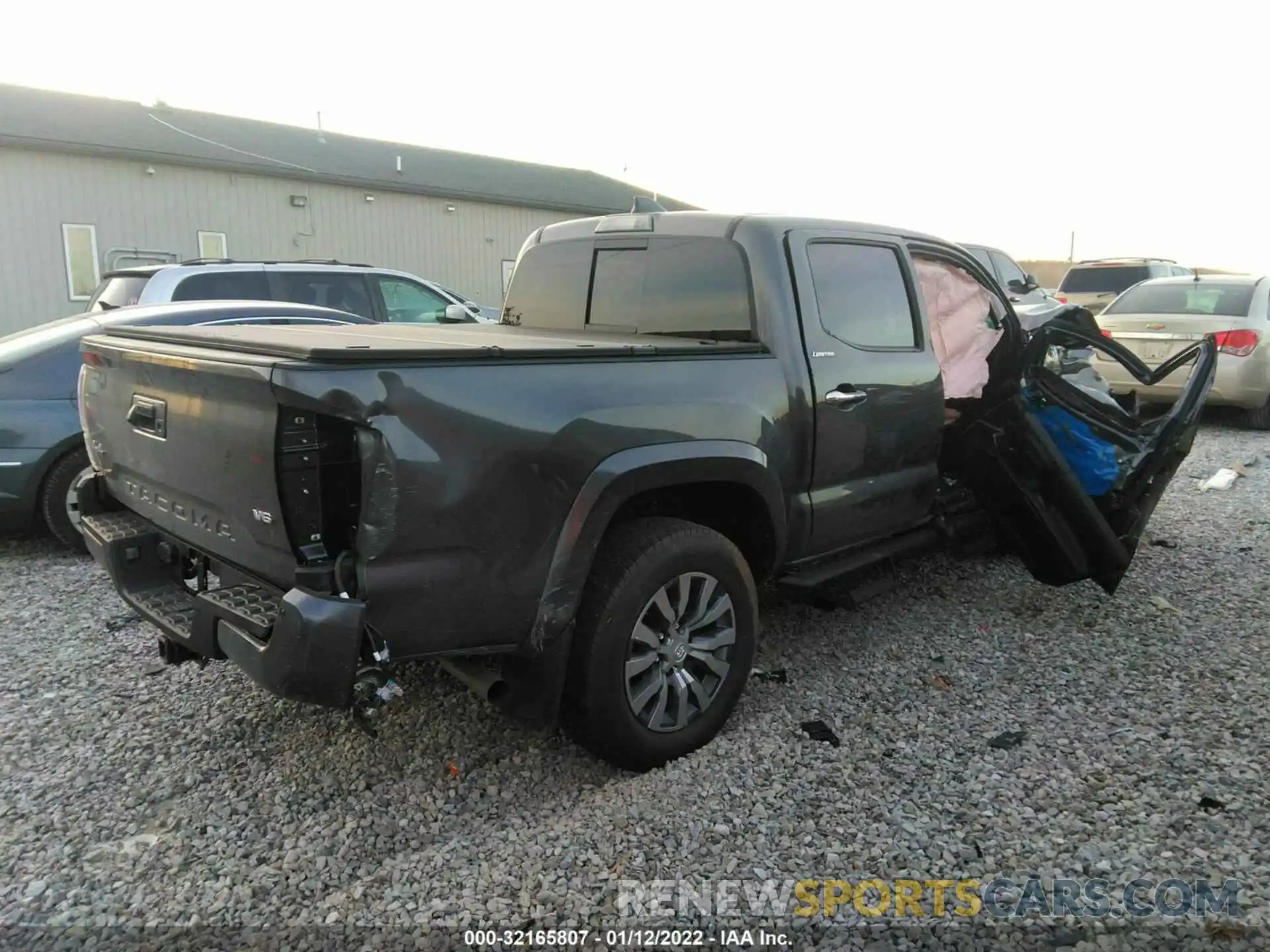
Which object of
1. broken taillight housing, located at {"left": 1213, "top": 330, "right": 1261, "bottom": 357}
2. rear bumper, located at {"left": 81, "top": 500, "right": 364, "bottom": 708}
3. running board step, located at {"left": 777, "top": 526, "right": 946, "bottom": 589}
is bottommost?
running board step, located at {"left": 777, "top": 526, "right": 946, "bottom": 589}

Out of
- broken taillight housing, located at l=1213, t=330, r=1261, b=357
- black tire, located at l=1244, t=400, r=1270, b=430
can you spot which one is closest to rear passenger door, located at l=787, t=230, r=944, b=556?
broken taillight housing, located at l=1213, t=330, r=1261, b=357

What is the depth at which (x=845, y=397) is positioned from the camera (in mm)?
3822

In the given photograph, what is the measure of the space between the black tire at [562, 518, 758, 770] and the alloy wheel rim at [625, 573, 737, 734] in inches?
0.6

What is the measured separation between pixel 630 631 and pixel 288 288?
6493 mm

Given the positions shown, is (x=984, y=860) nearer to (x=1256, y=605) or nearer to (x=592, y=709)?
(x=592, y=709)

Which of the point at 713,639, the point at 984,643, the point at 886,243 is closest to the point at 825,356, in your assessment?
the point at 886,243

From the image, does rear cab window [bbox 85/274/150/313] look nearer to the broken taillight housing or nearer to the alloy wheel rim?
the alloy wheel rim

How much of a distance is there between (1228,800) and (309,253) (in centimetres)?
1808

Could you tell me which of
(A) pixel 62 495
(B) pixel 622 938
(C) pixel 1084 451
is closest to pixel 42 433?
(A) pixel 62 495

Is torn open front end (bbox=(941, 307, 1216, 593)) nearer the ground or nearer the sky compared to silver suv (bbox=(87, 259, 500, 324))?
nearer the ground

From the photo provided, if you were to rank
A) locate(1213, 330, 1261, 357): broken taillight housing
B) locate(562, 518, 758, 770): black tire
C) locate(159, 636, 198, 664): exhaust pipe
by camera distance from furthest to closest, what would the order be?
1. locate(1213, 330, 1261, 357): broken taillight housing
2. locate(159, 636, 198, 664): exhaust pipe
3. locate(562, 518, 758, 770): black tire

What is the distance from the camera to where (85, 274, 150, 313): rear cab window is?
25.6ft

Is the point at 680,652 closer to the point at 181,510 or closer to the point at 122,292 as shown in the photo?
the point at 181,510

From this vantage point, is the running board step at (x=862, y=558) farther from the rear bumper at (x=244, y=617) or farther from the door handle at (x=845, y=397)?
the rear bumper at (x=244, y=617)
